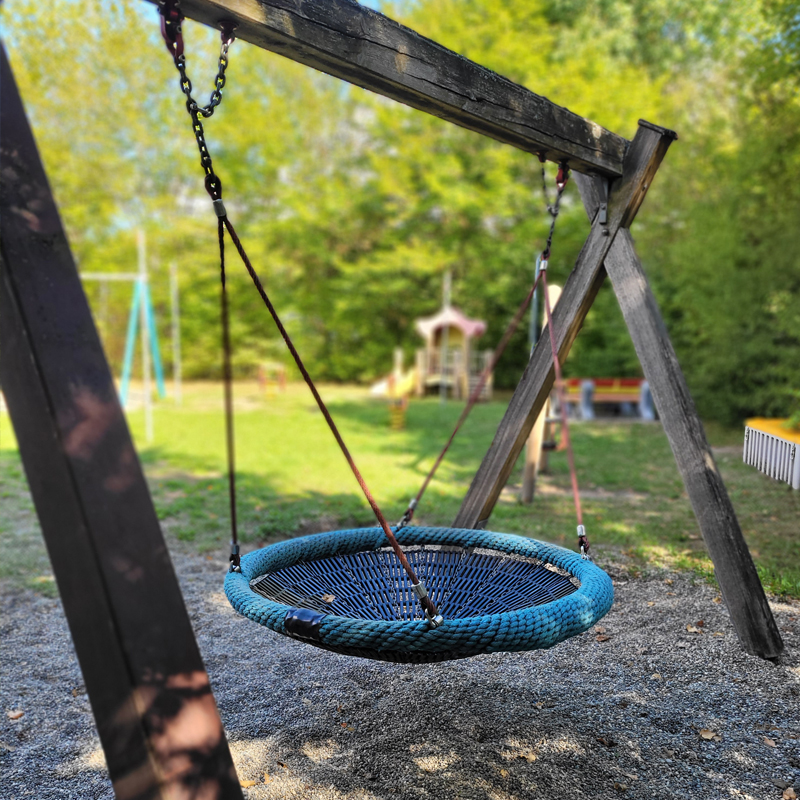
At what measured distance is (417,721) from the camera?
A: 7.69ft

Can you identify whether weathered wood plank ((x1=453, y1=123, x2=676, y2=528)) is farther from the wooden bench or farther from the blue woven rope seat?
the wooden bench

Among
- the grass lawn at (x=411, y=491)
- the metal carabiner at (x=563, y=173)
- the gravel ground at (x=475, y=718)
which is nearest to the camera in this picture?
the gravel ground at (x=475, y=718)

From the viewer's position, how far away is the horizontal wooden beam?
1769mm

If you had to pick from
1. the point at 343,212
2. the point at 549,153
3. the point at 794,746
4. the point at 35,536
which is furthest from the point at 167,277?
the point at 794,746

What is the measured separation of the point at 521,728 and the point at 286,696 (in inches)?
32.1

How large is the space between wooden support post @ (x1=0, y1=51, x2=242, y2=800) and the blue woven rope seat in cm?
60

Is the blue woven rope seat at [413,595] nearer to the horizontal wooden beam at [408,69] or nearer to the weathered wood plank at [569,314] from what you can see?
the weathered wood plank at [569,314]

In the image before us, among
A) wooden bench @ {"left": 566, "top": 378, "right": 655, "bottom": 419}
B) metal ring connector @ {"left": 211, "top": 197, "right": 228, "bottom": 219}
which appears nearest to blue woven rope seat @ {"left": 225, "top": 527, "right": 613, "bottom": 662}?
metal ring connector @ {"left": 211, "top": 197, "right": 228, "bottom": 219}

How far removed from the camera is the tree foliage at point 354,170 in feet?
45.0

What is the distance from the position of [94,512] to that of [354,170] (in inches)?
663

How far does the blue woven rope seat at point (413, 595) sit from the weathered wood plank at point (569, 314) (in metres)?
0.48

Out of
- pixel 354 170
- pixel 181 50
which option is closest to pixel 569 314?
pixel 181 50

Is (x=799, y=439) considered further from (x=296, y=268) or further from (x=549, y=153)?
(x=296, y=268)

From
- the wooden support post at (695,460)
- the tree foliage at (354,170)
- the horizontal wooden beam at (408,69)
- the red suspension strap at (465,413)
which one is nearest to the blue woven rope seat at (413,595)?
the red suspension strap at (465,413)
